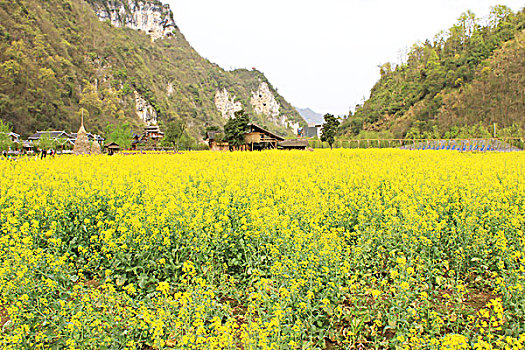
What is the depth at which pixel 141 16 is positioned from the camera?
182m

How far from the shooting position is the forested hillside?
54781 mm

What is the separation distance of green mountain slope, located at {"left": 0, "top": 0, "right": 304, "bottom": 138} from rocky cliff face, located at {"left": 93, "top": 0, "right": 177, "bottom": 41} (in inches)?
47.6

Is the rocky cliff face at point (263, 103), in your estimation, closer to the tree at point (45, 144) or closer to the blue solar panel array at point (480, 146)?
the tree at point (45, 144)

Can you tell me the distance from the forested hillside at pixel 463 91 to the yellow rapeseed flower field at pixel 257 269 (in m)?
47.3

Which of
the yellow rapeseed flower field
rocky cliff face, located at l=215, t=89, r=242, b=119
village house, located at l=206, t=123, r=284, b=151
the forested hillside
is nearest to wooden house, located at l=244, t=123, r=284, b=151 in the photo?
village house, located at l=206, t=123, r=284, b=151

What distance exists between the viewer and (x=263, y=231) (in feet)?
15.4

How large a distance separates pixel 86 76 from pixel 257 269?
360 feet

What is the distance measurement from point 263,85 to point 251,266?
202 metres

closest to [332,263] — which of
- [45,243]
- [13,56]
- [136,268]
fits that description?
[136,268]

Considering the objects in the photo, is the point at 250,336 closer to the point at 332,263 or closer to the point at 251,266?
the point at 332,263

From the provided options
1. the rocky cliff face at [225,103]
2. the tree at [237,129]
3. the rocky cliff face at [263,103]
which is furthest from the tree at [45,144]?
the rocky cliff face at [263,103]

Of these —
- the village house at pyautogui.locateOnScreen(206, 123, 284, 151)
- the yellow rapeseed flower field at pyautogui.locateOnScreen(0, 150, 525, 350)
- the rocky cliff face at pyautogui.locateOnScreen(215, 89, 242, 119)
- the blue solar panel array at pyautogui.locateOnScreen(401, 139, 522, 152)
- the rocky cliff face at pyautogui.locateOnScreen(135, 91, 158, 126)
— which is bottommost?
the yellow rapeseed flower field at pyautogui.locateOnScreen(0, 150, 525, 350)

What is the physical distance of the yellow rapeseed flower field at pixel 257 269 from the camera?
312 centimetres

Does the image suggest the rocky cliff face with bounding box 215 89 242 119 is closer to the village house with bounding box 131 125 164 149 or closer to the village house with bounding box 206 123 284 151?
the village house with bounding box 131 125 164 149
